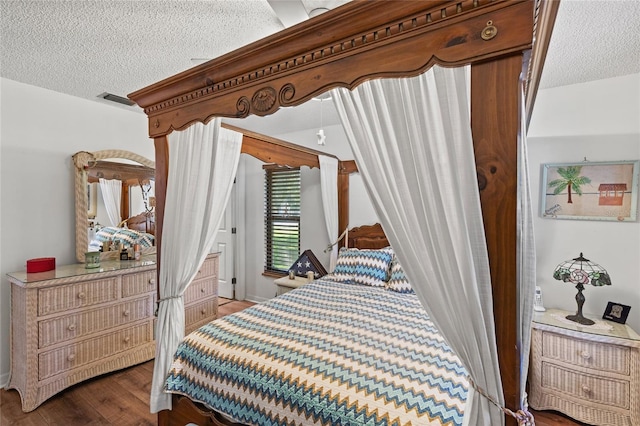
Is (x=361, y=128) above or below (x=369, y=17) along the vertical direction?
below

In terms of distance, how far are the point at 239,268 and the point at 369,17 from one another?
4.21m

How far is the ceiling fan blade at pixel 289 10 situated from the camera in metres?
1.46

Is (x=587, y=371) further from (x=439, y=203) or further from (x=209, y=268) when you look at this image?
(x=209, y=268)

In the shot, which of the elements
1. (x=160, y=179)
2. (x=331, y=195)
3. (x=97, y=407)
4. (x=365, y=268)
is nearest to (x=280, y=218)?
(x=331, y=195)

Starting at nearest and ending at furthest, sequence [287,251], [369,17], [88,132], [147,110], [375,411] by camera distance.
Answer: [369,17]
[375,411]
[147,110]
[88,132]
[287,251]

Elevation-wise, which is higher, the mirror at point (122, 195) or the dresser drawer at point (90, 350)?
the mirror at point (122, 195)

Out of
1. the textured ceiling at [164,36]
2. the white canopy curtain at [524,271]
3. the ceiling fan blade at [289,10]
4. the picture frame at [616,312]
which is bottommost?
the picture frame at [616,312]

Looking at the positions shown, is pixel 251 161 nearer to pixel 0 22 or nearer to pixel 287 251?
pixel 287 251

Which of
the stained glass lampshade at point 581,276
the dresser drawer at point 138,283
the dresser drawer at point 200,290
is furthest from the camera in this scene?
the dresser drawer at point 200,290

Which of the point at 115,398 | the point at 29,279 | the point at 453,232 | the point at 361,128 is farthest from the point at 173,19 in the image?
the point at 115,398

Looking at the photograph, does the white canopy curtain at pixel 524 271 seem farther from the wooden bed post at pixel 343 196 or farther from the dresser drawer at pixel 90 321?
the dresser drawer at pixel 90 321

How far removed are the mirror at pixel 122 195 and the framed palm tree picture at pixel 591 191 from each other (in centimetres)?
394

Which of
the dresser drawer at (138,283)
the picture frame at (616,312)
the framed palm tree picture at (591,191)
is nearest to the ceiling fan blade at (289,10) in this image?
the framed palm tree picture at (591,191)

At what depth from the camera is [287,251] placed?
434cm
